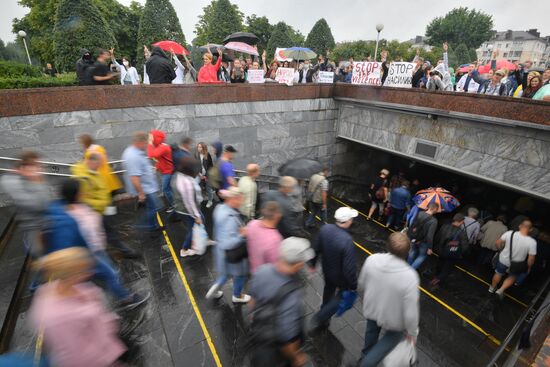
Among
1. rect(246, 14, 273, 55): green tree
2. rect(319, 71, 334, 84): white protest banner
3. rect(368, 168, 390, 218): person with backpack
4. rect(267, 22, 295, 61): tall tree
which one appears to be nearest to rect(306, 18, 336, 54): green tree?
rect(267, 22, 295, 61): tall tree

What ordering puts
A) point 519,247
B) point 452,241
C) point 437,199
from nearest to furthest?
point 519,247 → point 452,241 → point 437,199

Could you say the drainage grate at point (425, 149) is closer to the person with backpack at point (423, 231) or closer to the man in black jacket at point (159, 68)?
the person with backpack at point (423, 231)

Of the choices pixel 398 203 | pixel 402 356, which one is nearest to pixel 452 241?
pixel 398 203

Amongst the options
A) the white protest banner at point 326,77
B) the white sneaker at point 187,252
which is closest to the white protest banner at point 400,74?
the white protest banner at point 326,77

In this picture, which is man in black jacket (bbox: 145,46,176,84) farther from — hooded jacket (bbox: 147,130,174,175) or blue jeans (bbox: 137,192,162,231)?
blue jeans (bbox: 137,192,162,231)

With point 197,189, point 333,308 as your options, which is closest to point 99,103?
point 197,189

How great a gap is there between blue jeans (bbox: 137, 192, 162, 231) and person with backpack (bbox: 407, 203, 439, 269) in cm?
524

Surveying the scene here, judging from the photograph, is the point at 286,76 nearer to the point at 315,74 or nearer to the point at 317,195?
the point at 315,74

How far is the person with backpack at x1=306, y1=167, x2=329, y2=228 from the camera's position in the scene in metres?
6.83

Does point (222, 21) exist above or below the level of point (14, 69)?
above

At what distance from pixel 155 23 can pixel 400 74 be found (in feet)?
89.3

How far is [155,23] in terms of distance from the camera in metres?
27.5

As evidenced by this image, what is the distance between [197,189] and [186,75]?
6765mm

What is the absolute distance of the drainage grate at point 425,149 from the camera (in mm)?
8280
